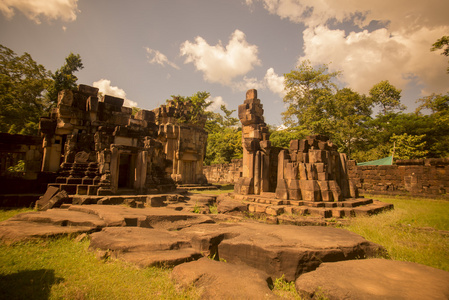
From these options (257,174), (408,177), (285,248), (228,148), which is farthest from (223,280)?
(228,148)

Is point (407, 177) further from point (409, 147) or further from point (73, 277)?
point (73, 277)

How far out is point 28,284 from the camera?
2.64 m

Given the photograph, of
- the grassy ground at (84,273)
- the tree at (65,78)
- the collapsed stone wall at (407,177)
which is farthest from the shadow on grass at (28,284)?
the tree at (65,78)

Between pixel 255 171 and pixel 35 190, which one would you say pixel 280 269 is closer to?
pixel 255 171

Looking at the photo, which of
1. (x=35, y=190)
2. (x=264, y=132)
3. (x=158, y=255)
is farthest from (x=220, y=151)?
(x=158, y=255)

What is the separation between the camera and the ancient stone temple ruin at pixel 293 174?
7676 mm

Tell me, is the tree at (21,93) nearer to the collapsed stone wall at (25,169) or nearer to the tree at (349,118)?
the collapsed stone wall at (25,169)

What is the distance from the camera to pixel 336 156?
9570mm

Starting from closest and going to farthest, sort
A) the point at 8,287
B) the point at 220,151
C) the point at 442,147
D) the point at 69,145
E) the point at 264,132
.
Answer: the point at 8,287, the point at 69,145, the point at 264,132, the point at 442,147, the point at 220,151

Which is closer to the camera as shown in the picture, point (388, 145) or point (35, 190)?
point (35, 190)

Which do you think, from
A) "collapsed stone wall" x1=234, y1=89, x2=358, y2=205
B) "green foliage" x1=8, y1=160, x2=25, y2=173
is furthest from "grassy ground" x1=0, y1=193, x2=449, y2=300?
"green foliage" x1=8, y1=160, x2=25, y2=173

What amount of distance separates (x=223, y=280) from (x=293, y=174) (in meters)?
6.03

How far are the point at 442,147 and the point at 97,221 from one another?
29.9 meters

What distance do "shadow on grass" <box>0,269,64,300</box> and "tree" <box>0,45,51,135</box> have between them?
64.2 ft
